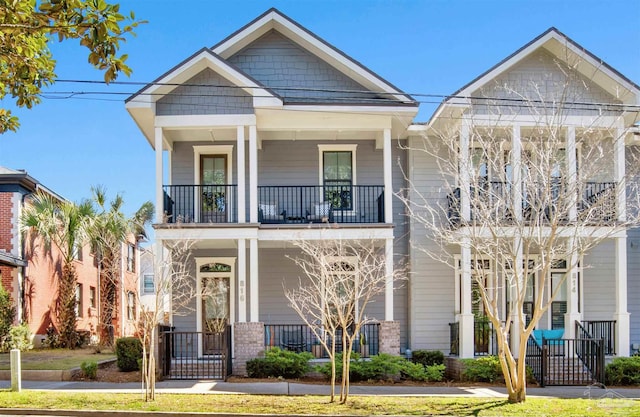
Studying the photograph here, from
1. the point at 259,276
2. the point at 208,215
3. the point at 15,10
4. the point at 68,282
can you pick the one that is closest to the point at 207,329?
Result: the point at 259,276

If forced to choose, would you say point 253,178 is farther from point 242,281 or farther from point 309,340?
point 309,340

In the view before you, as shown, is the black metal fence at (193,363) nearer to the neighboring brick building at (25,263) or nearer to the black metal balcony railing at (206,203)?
the black metal balcony railing at (206,203)

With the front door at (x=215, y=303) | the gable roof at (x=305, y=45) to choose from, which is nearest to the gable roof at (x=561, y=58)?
the gable roof at (x=305, y=45)

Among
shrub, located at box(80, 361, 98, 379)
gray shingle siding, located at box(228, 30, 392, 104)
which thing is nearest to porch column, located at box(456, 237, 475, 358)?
gray shingle siding, located at box(228, 30, 392, 104)

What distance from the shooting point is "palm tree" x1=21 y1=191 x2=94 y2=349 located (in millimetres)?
21938

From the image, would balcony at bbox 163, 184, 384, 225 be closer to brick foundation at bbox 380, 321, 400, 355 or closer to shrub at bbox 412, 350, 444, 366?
brick foundation at bbox 380, 321, 400, 355

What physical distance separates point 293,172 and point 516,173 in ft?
22.2

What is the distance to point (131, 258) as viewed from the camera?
3541cm

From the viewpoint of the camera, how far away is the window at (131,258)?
114 ft

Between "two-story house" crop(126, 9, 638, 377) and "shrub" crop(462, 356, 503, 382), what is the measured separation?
864 millimetres

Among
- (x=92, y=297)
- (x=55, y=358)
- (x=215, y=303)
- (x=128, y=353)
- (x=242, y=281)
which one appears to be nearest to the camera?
(x=128, y=353)

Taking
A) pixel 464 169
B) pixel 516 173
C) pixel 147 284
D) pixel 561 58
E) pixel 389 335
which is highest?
pixel 561 58

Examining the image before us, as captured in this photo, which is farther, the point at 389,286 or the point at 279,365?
the point at 389,286

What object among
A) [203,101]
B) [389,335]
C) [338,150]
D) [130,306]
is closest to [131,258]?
[130,306]
